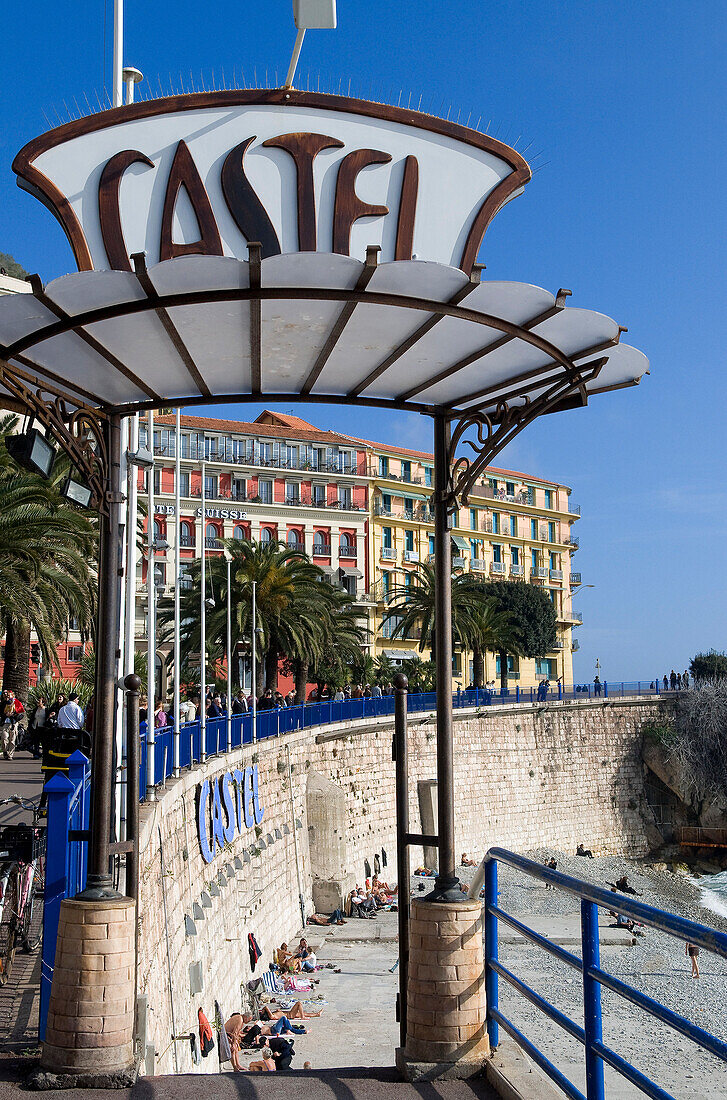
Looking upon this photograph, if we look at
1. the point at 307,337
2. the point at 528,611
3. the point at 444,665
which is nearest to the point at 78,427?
the point at 307,337

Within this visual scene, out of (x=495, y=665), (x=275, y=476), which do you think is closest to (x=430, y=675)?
(x=275, y=476)

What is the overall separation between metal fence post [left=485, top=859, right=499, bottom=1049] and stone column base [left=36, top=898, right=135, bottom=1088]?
71.3 inches

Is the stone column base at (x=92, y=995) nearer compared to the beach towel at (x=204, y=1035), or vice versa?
the stone column base at (x=92, y=995)

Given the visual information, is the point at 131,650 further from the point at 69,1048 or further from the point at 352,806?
the point at 352,806

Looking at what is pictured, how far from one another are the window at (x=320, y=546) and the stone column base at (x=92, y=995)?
51916 mm

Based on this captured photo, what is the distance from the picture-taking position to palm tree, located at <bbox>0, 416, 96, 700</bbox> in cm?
1822

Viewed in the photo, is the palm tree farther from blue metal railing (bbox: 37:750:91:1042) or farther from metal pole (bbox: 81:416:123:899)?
blue metal railing (bbox: 37:750:91:1042)

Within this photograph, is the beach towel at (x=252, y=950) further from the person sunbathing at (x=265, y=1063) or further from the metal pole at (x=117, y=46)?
the metal pole at (x=117, y=46)

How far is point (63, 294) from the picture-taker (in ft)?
13.8

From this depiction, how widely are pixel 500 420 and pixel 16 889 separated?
18.2ft

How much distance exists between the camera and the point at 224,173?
15.4ft

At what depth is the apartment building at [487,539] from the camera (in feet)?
194

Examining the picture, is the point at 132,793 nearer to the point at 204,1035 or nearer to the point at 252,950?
the point at 204,1035

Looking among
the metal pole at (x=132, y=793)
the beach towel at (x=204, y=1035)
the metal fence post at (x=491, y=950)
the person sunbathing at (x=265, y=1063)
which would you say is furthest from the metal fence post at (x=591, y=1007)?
the person sunbathing at (x=265, y=1063)
